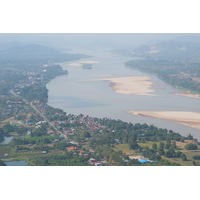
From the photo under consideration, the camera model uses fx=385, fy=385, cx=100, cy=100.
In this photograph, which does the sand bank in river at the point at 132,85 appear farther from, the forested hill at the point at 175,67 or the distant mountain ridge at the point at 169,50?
the distant mountain ridge at the point at 169,50

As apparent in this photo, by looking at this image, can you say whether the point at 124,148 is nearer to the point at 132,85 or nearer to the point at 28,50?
the point at 132,85

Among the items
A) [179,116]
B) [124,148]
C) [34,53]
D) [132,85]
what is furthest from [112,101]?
[34,53]

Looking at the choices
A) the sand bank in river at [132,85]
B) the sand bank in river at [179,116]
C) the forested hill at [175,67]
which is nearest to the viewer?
the sand bank in river at [179,116]

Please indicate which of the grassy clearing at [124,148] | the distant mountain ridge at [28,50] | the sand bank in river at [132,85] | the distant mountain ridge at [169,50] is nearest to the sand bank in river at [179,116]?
the grassy clearing at [124,148]

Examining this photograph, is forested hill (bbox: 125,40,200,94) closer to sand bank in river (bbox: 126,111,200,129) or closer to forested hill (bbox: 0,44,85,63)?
sand bank in river (bbox: 126,111,200,129)

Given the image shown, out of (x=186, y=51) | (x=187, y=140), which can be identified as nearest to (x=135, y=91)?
(x=187, y=140)

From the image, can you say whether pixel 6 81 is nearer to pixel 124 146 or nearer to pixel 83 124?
pixel 83 124
